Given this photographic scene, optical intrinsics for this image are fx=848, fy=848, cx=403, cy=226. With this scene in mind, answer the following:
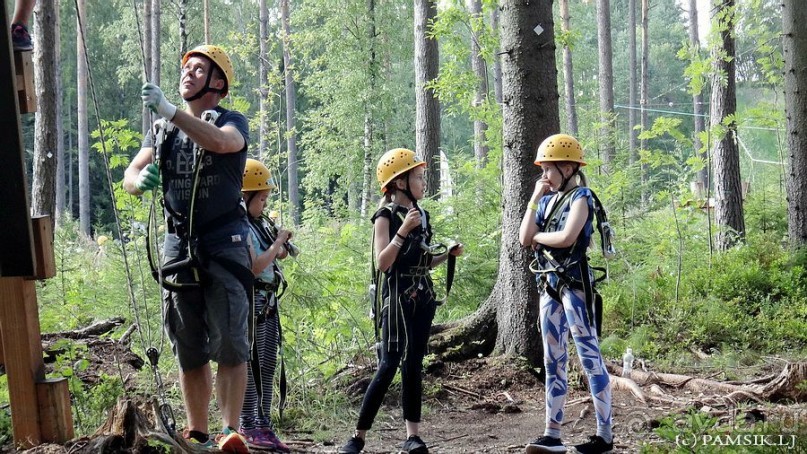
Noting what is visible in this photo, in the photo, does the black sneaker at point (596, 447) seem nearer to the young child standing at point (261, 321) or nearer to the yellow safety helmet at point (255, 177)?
the young child standing at point (261, 321)

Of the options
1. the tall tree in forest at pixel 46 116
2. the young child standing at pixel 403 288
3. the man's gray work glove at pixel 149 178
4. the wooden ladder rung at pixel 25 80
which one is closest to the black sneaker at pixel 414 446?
the young child standing at pixel 403 288

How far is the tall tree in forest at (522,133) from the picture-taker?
8.30 meters

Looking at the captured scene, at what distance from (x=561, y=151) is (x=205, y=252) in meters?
2.51

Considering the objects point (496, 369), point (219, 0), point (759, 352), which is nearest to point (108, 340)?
point (496, 369)

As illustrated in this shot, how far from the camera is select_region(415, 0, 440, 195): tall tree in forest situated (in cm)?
1666

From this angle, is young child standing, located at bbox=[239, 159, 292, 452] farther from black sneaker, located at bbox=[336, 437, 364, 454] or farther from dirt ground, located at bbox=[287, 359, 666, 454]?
black sneaker, located at bbox=[336, 437, 364, 454]

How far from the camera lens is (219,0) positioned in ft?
157

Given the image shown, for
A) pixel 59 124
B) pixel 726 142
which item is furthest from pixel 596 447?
pixel 59 124

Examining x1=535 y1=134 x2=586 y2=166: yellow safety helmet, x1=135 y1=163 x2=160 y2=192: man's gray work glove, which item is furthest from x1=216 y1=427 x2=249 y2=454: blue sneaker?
x1=535 y1=134 x2=586 y2=166: yellow safety helmet

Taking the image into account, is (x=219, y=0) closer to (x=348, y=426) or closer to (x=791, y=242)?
(x=791, y=242)

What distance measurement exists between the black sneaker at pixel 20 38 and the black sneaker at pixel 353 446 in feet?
10.2

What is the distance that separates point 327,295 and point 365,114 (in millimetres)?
23663

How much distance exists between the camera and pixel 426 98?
16844mm

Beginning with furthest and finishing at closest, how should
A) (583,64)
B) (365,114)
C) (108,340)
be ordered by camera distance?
Result: (583,64), (365,114), (108,340)
